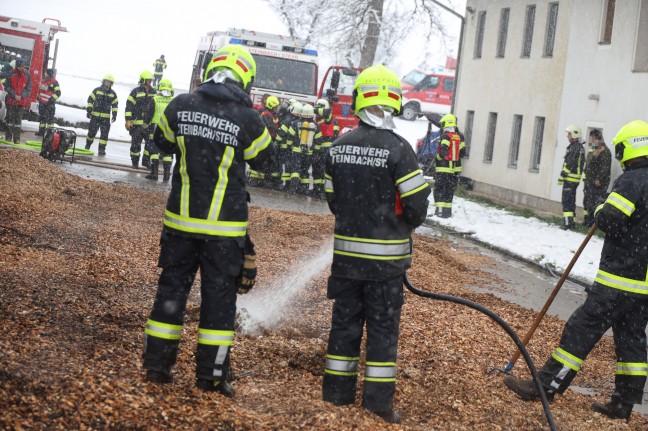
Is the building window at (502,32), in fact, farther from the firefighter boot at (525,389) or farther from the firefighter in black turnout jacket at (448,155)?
the firefighter boot at (525,389)

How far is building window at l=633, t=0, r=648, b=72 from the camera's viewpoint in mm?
18250

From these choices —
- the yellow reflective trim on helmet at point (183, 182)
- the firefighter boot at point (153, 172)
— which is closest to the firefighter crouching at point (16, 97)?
the firefighter boot at point (153, 172)

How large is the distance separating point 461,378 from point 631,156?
2028 millimetres

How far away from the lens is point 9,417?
4227 mm

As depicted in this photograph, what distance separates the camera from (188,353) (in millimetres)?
6102

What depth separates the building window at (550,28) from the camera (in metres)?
22.5

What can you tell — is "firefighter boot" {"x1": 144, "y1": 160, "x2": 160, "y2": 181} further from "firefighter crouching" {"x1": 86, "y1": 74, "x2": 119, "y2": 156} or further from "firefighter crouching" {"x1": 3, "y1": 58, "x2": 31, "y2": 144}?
"firefighter crouching" {"x1": 3, "y1": 58, "x2": 31, "y2": 144}

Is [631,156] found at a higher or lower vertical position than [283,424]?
higher

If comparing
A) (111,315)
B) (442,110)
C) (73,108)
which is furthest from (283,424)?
(442,110)

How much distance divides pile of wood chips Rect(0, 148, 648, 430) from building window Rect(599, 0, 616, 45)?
34.3 ft

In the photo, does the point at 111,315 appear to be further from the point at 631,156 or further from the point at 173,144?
the point at 631,156

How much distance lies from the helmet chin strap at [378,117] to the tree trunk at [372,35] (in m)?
31.3

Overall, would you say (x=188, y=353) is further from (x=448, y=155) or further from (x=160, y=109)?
(x=448, y=155)

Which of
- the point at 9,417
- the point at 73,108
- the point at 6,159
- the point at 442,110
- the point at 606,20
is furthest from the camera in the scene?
the point at 442,110
